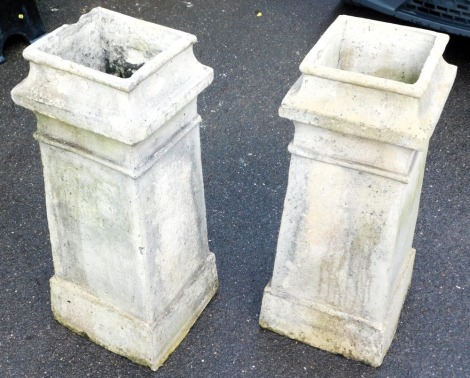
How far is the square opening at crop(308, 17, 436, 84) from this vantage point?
2.74 metres

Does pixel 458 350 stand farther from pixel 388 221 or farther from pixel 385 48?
pixel 385 48

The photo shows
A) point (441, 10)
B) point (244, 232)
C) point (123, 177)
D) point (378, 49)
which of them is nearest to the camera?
point (123, 177)

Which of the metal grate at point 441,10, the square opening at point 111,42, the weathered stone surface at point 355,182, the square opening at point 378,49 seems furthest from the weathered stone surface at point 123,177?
the metal grate at point 441,10

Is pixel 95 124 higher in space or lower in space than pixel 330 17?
higher

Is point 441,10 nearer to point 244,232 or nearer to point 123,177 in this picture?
point 244,232

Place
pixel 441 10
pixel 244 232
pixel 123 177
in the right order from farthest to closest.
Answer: pixel 441 10, pixel 244 232, pixel 123 177

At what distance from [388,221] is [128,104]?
1013 millimetres

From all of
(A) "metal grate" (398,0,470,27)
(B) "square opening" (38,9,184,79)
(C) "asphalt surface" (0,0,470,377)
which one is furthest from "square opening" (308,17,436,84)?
(A) "metal grate" (398,0,470,27)

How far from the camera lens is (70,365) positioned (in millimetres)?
3094

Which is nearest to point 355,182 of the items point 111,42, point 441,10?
point 111,42

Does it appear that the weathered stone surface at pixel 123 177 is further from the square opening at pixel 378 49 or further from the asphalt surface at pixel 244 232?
the square opening at pixel 378 49

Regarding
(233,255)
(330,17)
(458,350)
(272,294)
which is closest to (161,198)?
(272,294)

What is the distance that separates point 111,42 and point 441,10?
2661 mm

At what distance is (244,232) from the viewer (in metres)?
3.72
